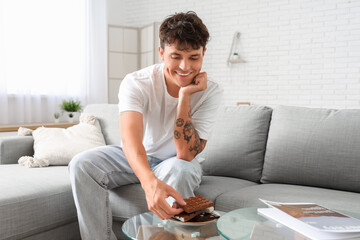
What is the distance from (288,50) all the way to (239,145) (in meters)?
3.51

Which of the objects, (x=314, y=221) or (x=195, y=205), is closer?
(x=314, y=221)

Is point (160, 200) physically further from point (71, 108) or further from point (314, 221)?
point (71, 108)

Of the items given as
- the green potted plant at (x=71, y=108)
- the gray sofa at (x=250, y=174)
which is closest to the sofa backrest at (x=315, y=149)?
the gray sofa at (x=250, y=174)

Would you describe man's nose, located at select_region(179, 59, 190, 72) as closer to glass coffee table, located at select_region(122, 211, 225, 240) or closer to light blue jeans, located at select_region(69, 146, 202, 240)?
light blue jeans, located at select_region(69, 146, 202, 240)

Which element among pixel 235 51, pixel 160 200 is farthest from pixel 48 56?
pixel 160 200

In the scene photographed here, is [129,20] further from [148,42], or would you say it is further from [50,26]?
[50,26]

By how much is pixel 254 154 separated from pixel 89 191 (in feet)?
3.22

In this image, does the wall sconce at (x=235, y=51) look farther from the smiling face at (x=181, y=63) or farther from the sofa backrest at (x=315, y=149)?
the smiling face at (x=181, y=63)

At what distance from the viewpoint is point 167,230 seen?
1.15 metres

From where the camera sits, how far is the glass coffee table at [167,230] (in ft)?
3.62

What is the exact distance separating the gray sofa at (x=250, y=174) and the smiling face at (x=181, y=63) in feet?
1.86

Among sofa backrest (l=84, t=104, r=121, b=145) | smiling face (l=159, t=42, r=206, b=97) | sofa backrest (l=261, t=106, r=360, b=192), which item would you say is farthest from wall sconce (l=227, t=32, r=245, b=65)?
smiling face (l=159, t=42, r=206, b=97)

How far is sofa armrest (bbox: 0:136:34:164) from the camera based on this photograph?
2.43m

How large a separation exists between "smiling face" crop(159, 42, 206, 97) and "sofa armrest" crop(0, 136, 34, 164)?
131cm
